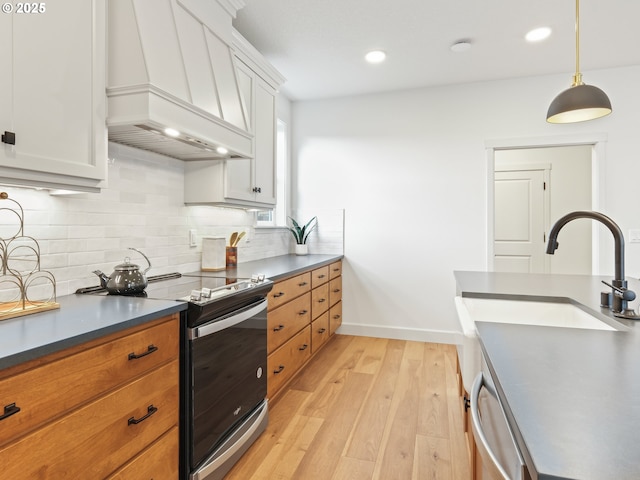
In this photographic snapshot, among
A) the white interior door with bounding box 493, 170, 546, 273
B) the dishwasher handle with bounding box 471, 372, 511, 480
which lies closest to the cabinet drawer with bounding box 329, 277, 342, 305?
the white interior door with bounding box 493, 170, 546, 273

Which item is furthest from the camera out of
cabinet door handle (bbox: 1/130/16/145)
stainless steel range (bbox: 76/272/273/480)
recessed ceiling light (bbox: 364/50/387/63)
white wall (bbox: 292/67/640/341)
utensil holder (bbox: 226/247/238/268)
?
white wall (bbox: 292/67/640/341)

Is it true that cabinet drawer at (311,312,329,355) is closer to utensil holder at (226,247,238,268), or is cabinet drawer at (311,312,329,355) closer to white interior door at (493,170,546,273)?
utensil holder at (226,247,238,268)

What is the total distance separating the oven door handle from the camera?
1.50 metres

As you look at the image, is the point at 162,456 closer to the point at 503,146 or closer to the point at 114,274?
the point at 114,274

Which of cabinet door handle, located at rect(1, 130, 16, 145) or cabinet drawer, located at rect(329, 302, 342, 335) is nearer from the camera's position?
cabinet door handle, located at rect(1, 130, 16, 145)

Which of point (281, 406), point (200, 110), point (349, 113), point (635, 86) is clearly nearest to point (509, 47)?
point (635, 86)

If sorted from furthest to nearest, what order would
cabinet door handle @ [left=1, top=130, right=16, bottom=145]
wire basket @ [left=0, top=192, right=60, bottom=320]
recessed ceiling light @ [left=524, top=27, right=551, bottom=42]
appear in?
recessed ceiling light @ [left=524, top=27, right=551, bottom=42] → wire basket @ [left=0, top=192, right=60, bottom=320] → cabinet door handle @ [left=1, top=130, right=16, bottom=145]

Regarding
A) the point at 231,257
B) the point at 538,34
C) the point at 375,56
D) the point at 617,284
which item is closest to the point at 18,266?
the point at 231,257

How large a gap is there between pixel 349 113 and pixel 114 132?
287cm

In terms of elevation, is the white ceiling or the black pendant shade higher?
the white ceiling

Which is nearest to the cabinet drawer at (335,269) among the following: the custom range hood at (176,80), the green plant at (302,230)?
the green plant at (302,230)

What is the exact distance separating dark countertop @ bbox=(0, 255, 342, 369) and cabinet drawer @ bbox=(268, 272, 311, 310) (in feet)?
2.93

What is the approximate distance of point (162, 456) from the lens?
4.49ft

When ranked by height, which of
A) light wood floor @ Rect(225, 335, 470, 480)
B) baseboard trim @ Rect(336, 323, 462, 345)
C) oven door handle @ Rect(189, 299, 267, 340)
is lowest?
light wood floor @ Rect(225, 335, 470, 480)
